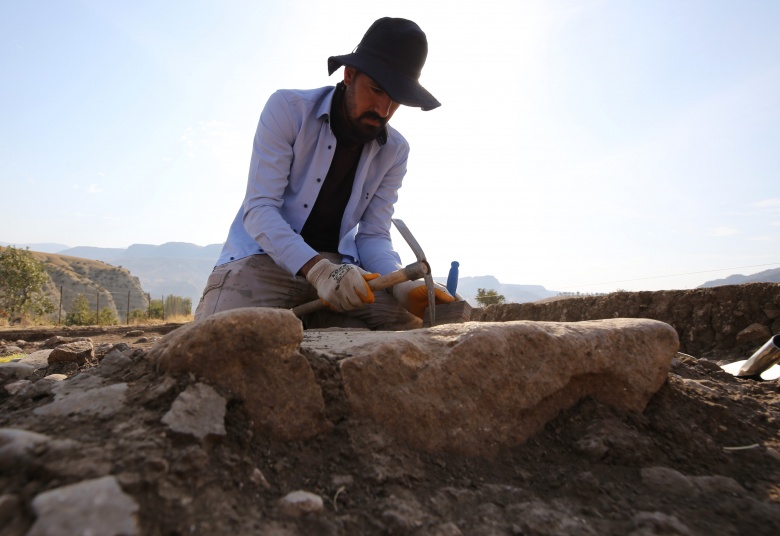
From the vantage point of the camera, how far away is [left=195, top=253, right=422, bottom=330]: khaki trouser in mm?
2834

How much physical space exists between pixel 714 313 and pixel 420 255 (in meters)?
3.49

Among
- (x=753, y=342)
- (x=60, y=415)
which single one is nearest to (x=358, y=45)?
(x=60, y=415)

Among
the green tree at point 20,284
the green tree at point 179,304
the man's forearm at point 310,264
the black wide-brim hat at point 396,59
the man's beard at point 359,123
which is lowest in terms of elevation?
the green tree at point 179,304

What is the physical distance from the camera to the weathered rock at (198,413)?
100 cm

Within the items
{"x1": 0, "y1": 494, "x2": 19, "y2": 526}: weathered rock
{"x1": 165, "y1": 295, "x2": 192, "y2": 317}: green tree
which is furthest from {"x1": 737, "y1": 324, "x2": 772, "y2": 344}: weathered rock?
{"x1": 165, "y1": 295, "x2": 192, "y2": 317}: green tree

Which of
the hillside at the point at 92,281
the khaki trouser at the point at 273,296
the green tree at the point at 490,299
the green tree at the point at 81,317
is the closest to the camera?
the khaki trouser at the point at 273,296

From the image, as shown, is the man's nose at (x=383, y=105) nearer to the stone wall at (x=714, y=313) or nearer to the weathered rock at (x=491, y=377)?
the weathered rock at (x=491, y=377)

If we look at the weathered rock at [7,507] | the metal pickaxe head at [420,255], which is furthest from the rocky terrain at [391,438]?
the metal pickaxe head at [420,255]

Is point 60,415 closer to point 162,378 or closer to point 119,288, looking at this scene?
point 162,378

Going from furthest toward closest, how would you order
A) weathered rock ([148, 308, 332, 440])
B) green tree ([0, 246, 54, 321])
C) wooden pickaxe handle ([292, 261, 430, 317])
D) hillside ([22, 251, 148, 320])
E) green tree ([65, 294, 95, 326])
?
hillside ([22, 251, 148, 320])
green tree ([0, 246, 54, 321])
green tree ([65, 294, 95, 326])
wooden pickaxe handle ([292, 261, 430, 317])
weathered rock ([148, 308, 332, 440])

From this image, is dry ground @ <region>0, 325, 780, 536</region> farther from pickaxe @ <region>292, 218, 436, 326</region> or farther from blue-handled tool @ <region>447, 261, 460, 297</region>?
blue-handled tool @ <region>447, 261, 460, 297</region>

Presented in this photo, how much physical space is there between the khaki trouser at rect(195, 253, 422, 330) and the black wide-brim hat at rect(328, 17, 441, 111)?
111 cm

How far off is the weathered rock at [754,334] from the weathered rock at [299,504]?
14.6 feet

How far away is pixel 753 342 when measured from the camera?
165 inches
